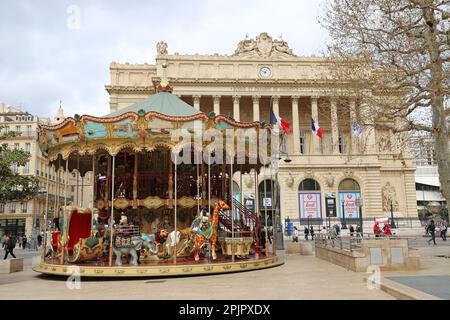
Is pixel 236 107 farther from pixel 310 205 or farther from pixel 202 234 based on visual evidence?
pixel 202 234

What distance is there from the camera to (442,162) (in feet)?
61.7

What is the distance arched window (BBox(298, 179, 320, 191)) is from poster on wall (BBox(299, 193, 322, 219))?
0.85 metres

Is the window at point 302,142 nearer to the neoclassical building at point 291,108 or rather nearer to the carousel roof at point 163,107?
the neoclassical building at point 291,108

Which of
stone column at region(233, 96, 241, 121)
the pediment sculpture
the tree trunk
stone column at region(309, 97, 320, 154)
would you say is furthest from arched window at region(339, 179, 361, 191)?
the tree trunk

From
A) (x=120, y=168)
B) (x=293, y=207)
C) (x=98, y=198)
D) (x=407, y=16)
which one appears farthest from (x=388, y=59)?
(x=293, y=207)

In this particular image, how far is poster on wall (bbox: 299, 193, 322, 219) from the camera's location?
5159 centimetres

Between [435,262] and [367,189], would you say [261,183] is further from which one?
[435,262]

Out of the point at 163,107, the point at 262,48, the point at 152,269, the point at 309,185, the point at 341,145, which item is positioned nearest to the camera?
the point at 152,269

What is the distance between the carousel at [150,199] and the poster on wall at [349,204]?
34.8 meters

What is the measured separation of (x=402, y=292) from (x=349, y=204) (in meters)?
44.2

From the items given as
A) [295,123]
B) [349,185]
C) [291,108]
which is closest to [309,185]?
Answer: [349,185]

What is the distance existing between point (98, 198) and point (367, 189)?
41.8 meters

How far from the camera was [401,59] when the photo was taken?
19.6 m
